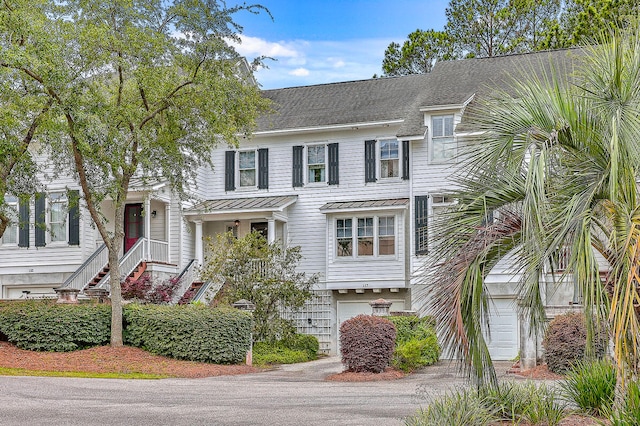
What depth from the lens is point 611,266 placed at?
8.00 meters

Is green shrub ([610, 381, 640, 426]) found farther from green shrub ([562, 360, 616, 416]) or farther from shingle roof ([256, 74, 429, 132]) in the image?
shingle roof ([256, 74, 429, 132])

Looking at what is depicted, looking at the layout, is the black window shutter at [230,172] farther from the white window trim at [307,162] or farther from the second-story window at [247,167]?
the white window trim at [307,162]

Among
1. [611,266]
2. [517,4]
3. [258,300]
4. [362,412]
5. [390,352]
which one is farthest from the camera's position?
[517,4]

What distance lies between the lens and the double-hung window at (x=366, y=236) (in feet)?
88.9

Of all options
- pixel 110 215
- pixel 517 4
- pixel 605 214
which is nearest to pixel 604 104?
pixel 605 214

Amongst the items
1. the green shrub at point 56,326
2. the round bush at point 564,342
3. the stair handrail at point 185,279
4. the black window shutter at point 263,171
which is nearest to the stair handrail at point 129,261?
the stair handrail at point 185,279

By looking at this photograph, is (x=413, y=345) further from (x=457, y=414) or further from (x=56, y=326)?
(x=457, y=414)

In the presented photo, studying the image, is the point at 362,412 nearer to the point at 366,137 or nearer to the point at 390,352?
the point at 390,352

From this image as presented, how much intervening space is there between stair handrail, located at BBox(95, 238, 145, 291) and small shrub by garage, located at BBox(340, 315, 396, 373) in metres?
9.70

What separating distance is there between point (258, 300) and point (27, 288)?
1049 cm

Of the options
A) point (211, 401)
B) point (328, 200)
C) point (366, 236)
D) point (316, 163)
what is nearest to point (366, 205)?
point (366, 236)

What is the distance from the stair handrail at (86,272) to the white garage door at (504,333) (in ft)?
41.0

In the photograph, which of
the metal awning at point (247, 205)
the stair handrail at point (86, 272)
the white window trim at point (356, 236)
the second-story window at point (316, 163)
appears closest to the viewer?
the stair handrail at point (86, 272)

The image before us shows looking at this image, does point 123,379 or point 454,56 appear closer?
point 123,379
